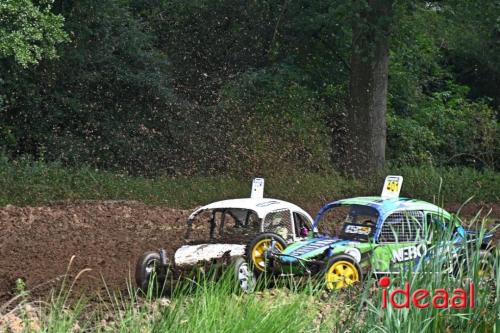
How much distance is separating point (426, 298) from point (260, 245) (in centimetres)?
546

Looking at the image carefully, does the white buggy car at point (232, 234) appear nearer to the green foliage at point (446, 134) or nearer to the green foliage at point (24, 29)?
the green foliage at point (24, 29)

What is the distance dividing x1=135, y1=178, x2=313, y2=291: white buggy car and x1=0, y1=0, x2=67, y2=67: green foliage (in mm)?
8130

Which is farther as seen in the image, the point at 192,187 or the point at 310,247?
the point at 192,187

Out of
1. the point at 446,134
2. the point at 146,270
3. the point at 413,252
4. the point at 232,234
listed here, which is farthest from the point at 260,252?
the point at 446,134

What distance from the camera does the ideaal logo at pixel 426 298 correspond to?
19.6ft

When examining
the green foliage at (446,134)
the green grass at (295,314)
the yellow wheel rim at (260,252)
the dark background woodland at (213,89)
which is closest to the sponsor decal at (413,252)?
the green grass at (295,314)

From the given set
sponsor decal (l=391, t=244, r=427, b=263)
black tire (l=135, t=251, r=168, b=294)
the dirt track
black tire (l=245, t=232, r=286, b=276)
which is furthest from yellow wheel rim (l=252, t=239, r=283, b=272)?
sponsor decal (l=391, t=244, r=427, b=263)

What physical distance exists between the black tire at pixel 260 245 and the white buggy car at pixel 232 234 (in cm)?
15

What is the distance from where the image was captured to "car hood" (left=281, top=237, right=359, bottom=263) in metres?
11.1

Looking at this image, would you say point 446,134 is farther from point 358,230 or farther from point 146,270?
point 146,270

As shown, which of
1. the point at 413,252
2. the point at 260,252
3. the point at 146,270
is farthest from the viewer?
the point at 260,252

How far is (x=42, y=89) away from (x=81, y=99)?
1.11m

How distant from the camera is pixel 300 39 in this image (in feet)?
86.4

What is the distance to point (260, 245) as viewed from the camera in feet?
37.6
